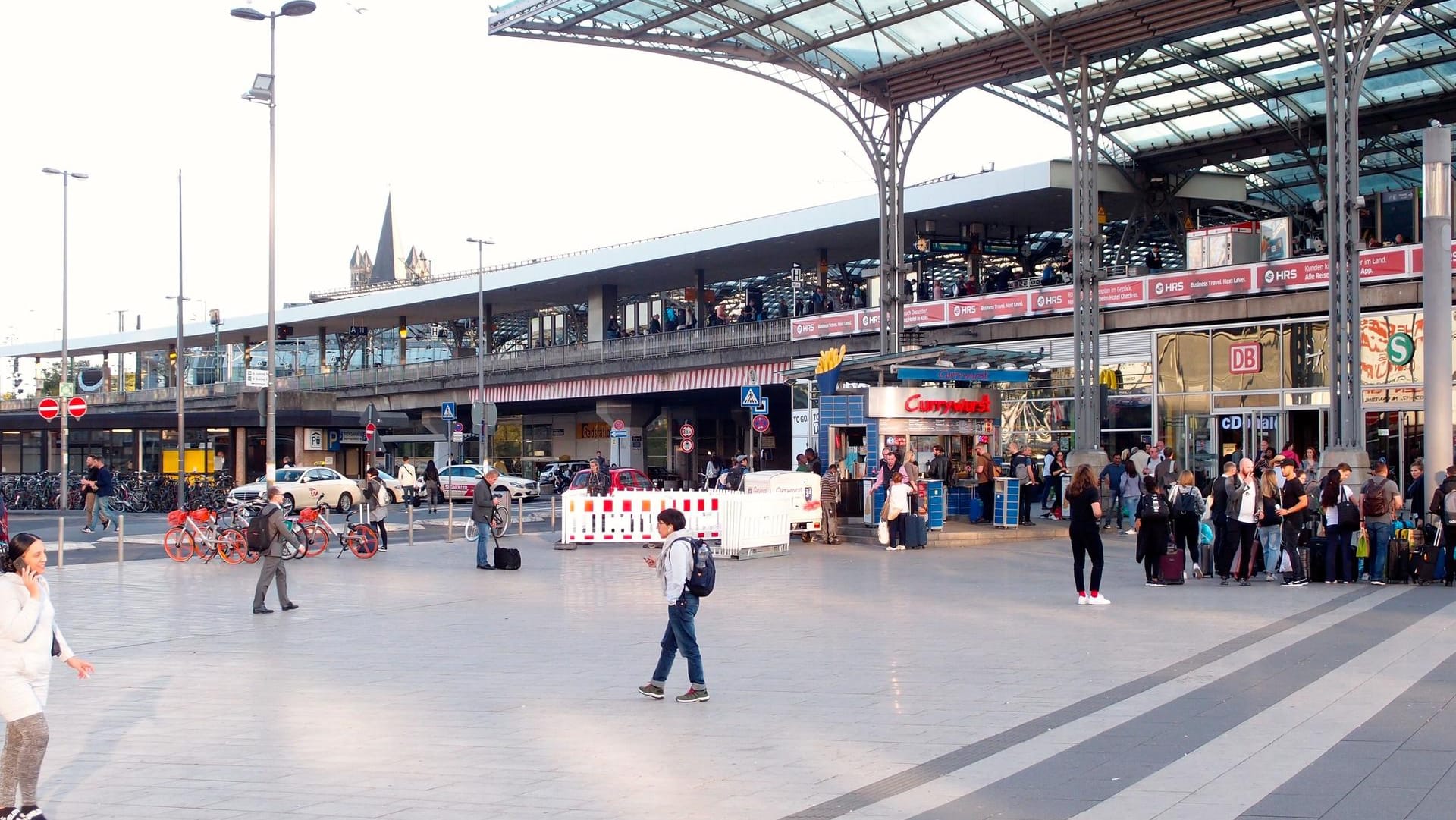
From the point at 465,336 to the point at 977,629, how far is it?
236 feet

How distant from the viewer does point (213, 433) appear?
149 ft

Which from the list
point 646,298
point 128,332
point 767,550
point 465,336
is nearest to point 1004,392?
point 767,550

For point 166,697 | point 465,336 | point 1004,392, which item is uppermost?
point 465,336

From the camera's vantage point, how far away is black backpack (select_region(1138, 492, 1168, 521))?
18.3m

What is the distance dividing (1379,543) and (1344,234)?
9.46 m

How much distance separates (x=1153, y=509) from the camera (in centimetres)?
1833

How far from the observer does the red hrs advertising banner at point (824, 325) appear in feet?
145

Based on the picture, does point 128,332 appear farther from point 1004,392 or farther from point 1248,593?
point 1248,593

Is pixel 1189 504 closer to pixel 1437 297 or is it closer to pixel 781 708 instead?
pixel 1437 297

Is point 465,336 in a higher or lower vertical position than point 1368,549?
higher

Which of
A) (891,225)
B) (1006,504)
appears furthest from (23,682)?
(891,225)

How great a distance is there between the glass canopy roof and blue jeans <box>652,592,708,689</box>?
75.8 ft

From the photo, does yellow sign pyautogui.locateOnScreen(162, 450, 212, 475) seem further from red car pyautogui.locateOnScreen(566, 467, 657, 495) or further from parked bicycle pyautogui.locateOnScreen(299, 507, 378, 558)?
parked bicycle pyautogui.locateOnScreen(299, 507, 378, 558)

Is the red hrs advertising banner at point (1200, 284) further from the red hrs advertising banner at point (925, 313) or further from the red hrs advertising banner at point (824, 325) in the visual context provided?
the red hrs advertising banner at point (824, 325)
